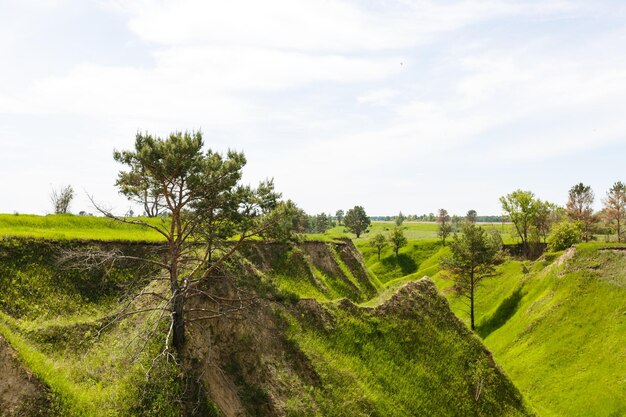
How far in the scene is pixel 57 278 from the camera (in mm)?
29156

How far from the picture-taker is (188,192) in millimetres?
24750

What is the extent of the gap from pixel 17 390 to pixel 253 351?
14.2 meters

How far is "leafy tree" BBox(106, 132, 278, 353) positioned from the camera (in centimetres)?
2319

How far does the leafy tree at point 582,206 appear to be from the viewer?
359ft

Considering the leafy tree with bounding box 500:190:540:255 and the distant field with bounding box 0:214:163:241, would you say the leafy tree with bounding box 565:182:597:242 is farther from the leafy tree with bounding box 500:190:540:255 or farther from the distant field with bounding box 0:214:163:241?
the distant field with bounding box 0:214:163:241

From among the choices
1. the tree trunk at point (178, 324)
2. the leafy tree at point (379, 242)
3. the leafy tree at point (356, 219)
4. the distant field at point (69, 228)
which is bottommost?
the tree trunk at point (178, 324)

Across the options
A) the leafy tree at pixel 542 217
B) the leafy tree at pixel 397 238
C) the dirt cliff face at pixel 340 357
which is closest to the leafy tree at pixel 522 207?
the leafy tree at pixel 542 217

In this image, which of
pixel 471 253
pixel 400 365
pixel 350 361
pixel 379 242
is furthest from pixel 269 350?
pixel 379 242

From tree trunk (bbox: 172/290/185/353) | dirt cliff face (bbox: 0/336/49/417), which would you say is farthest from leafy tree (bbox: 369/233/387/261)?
dirt cliff face (bbox: 0/336/49/417)

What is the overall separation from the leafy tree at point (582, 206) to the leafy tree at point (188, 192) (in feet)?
360

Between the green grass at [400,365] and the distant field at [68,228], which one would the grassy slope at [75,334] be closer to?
the distant field at [68,228]

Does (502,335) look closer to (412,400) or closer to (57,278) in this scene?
(412,400)

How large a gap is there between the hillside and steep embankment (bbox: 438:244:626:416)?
31.0 feet

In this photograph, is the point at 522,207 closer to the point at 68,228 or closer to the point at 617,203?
the point at 617,203
